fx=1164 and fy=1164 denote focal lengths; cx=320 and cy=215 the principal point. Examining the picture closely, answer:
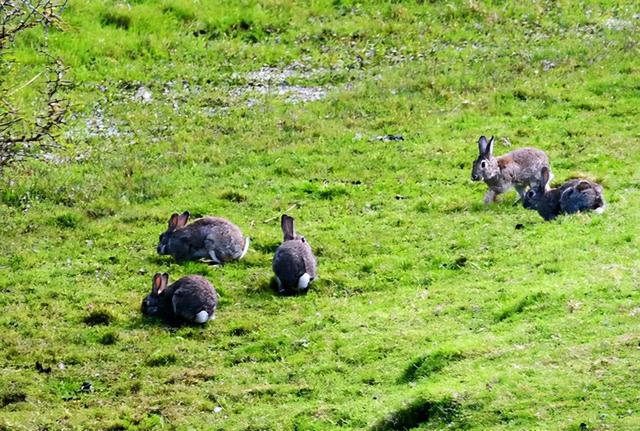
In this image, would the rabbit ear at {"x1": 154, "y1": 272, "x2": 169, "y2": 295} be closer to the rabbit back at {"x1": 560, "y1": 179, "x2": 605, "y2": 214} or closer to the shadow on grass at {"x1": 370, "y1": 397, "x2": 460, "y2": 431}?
the shadow on grass at {"x1": 370, "y1": 397, "x2": 460, "y2": 431}

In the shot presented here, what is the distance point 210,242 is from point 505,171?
18.7 feet

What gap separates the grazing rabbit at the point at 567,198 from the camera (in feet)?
65.3

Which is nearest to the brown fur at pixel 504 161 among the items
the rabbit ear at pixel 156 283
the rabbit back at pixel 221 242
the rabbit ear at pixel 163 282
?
the rabbit back at pixel 221 242

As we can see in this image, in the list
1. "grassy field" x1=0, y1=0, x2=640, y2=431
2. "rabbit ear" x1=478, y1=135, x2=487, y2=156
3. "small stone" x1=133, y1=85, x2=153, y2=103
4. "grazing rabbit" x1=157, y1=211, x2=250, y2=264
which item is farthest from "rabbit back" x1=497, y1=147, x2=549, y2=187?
"small stone" x1=133, y1=85, x2=153, y2=103

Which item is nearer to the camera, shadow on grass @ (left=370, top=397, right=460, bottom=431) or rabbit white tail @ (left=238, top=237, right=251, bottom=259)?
shadow on grass @ (left=370, top=397, right=460, bottom=431)

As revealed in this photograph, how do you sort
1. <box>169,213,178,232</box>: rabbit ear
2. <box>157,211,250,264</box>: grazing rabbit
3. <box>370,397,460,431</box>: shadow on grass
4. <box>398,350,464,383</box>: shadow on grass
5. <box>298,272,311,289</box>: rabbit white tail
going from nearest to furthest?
<box>370,397,460,431</box>: shadow on grass
<box>398,350,464,383</box>: shadow on grass
<box>298,272,311,289</box>: rabbit white tail
<box>157,211,250,264</box>: grazing rabbit
<box>169,213,178,232</box>: rabbit ear

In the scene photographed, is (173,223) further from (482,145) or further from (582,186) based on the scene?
(582,186)

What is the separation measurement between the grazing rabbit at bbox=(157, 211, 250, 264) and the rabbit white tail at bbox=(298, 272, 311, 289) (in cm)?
179

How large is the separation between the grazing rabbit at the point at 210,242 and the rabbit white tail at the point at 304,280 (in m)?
1.79

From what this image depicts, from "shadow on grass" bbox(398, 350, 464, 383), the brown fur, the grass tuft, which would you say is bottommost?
the grass tuft

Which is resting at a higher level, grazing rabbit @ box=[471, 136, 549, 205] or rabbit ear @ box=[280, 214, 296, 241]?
grazing rabbit @ box=[471, 136, 549, 205]

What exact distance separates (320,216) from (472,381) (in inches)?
347

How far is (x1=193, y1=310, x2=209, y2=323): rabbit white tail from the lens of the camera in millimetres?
17719

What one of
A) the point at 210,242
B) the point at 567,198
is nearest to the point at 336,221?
the point at 210,242
